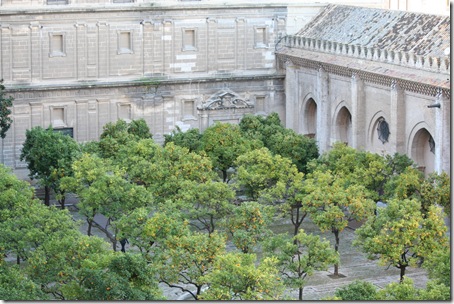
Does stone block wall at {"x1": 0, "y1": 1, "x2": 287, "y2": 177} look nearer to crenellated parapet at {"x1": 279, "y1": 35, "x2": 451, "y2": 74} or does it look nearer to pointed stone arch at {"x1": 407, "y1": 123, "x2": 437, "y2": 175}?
crenellated parapet at {"x1": 279, "y1": 35, "x2": 451, "y2": 74}

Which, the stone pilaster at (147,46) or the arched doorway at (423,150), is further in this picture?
the stone pilaster at (147,46)

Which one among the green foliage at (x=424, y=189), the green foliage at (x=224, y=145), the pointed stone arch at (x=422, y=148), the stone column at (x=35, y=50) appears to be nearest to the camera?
the green foliage at (x=424, y=189)

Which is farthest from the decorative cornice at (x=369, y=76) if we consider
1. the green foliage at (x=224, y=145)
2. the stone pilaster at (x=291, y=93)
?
the green foliage at (x=224, y=145)

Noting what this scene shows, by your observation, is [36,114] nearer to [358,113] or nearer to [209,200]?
[358,113]

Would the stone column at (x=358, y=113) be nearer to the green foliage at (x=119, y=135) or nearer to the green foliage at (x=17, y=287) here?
the green foliage at (x=119, y=135)

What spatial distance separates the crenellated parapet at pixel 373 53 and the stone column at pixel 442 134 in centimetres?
149

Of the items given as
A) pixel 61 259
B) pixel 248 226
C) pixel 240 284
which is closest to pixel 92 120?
pixel 248 226

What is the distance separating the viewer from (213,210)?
6225 centimetres

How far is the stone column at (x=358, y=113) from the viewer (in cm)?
7781

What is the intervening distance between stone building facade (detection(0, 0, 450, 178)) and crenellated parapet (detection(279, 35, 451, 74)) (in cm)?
10

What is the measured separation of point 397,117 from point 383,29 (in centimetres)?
649

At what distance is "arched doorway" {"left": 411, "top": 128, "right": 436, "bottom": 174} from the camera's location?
2862 inches

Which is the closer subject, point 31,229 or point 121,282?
point 121,282

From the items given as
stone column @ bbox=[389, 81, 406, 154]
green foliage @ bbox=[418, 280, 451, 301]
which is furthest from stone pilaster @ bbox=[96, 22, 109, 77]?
green foliage @ bbox=[418, 280, 451, 301]
